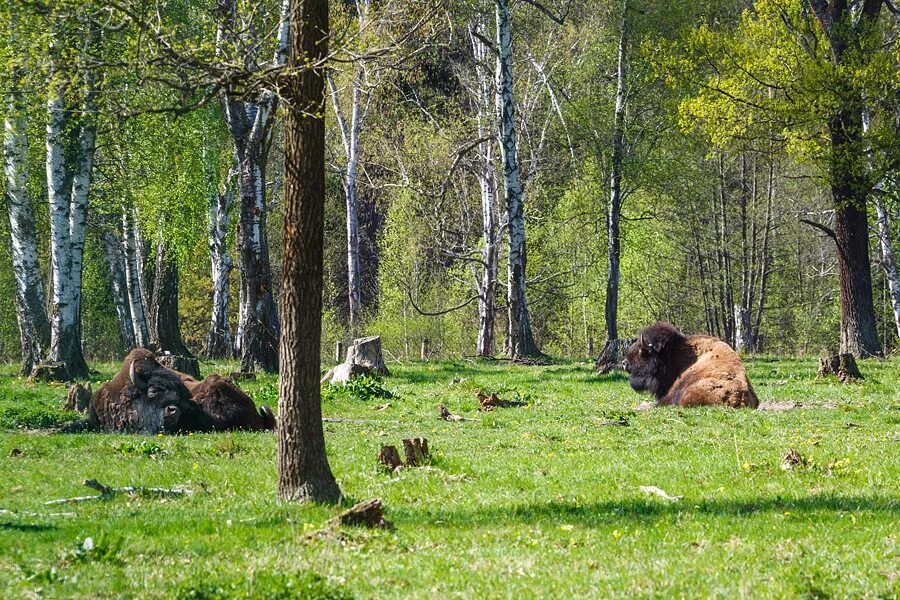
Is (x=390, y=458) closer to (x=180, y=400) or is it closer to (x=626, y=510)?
(x=626, y=510)

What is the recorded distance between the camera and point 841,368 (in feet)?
77.4

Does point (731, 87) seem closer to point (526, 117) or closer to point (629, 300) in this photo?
point (526, 117)

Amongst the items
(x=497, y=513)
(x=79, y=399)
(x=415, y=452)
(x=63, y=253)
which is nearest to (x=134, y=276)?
(x=63, y=253)

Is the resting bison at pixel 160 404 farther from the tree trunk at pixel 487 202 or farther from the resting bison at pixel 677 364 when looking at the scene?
the tree trunk at pixel 487 202

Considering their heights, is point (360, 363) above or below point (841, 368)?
above

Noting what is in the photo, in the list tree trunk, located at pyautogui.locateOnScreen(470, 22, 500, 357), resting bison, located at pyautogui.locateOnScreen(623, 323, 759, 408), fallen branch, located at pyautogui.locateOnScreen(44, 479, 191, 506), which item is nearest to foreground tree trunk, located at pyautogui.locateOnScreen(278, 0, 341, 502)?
fallen branch, located at pyautogui.locateOnScreen(44, 479, 191, 506)

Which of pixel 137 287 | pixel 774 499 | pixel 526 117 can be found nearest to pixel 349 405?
pixel 774 499

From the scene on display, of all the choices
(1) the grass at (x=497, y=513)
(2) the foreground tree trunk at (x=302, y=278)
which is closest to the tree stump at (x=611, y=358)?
(1) the grass at (x=497, y=513)

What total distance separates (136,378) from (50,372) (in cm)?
904

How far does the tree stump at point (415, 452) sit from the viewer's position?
1274cm

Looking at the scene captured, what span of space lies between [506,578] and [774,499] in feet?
13.5

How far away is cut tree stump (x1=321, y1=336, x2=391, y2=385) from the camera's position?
2458cm

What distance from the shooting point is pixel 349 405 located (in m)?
21.3

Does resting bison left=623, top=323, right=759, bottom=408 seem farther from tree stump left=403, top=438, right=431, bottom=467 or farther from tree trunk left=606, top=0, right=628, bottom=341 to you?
tree trunk left=606, top=0, right=628, bottom=341
